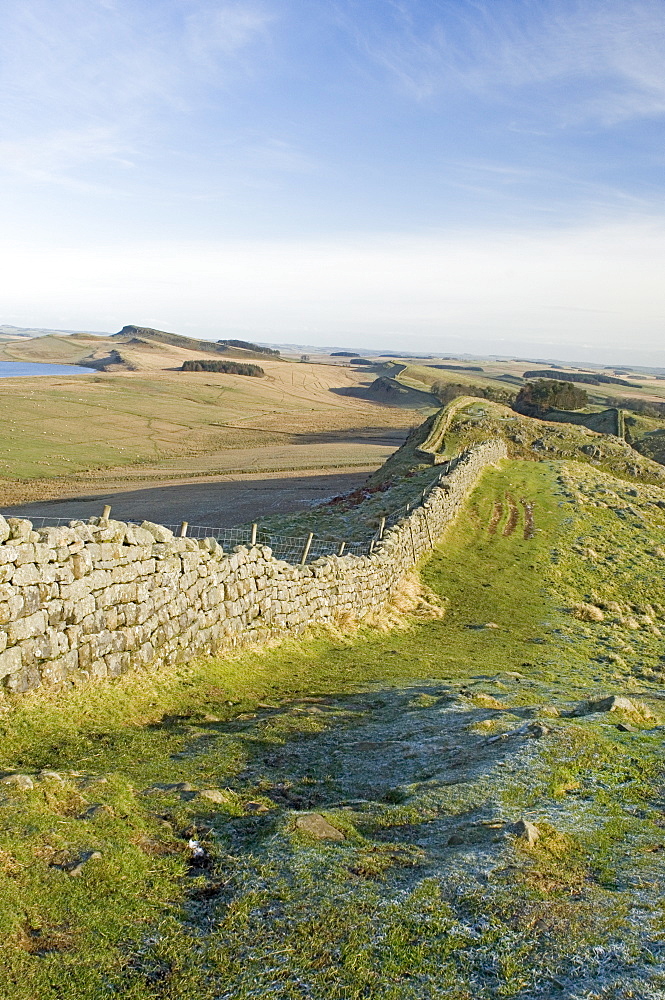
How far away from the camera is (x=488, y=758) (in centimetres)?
939

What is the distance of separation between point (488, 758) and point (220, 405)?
107 metres

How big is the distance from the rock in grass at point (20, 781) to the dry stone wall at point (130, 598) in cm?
230

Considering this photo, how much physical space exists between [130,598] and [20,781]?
4429 mm

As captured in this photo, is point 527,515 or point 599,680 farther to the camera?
point 527,515

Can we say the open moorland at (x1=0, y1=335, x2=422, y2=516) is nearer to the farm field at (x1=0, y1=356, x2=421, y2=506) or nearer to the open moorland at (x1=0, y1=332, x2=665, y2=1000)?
the farm field at (x1=0, y1=356, x2=421, y2=506)

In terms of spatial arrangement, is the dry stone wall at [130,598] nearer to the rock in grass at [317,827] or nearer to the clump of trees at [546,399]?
the rock in grass at [317,827]

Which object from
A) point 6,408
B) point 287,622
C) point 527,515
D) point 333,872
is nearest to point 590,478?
point 527,515

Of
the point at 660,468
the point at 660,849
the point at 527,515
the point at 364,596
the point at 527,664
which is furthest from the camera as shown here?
the point at 660,468

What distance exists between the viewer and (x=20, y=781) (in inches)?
302

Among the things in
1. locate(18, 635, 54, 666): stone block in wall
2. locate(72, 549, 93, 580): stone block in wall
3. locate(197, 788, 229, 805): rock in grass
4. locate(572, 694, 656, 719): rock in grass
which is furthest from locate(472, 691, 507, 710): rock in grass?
locate(18, 635, 54, 666): stone block in wall

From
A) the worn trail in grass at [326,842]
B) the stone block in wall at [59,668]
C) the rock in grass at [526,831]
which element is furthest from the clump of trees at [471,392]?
the rock in grass at [526,831]

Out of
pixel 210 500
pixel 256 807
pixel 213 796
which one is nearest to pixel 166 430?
pixel 210 500

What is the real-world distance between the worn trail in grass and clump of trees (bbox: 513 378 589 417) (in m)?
65.4

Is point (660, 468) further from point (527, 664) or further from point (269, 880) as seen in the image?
point (269, 880)
